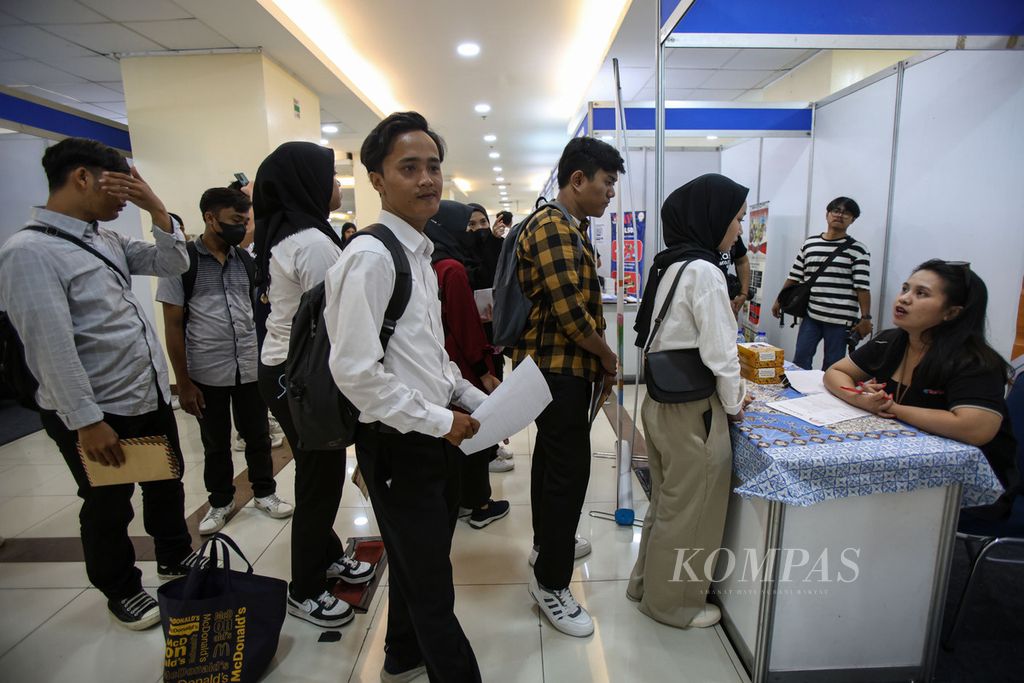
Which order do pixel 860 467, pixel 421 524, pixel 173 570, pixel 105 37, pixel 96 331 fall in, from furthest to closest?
pixel 105 37 → pixel 173 570 → pixel 96 331 → pixel 860 467 → pixel 421 524

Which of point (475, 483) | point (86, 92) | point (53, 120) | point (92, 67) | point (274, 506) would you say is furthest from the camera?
point (86, 92)

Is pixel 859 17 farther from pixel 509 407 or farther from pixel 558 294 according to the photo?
pixel 509 407

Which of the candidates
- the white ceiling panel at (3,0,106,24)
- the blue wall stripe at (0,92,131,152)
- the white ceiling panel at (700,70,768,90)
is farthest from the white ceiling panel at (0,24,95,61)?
the white ceiling panel at (700,70,768,90)

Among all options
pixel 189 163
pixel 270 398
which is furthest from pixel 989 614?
pixel 189 163

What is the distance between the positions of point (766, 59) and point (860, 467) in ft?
18.1

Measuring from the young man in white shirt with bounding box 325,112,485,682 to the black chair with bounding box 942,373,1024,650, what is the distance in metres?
1.59

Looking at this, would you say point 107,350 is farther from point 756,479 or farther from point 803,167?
point 803,167

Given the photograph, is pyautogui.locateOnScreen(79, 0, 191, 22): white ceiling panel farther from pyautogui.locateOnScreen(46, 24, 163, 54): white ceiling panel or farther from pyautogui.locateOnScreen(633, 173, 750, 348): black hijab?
pyautogui.locateOnScreen(633, 173, 750, 348): black hijab

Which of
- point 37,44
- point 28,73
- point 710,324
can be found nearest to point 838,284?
point 710,324

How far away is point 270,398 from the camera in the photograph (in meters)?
1.73

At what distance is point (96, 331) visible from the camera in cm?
166

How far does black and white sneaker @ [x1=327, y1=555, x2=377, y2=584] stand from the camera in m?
2.00

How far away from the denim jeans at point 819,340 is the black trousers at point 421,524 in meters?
3.41

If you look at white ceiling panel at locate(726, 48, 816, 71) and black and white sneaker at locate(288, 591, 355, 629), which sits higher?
white ceiling panel at locate(726, 48, 816, 71)
